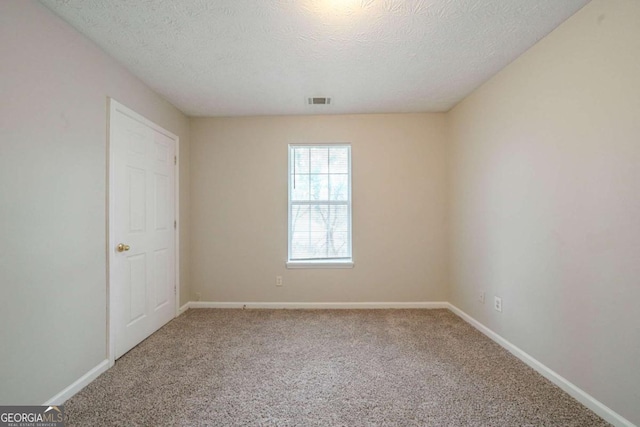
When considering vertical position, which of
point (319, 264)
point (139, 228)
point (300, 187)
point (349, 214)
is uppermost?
point (300, 187)

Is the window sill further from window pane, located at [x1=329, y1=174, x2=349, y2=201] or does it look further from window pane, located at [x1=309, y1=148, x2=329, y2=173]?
window pane, located at [x1=309, y1=148, x2=329, y2=173]

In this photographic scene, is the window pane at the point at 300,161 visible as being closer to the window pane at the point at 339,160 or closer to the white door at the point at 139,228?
the window pane at the point at 339,160

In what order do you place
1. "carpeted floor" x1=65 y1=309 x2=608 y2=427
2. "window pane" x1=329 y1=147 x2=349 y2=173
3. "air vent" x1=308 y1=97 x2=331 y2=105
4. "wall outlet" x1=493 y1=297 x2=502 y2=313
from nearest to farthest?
"carpeted floor" x1=65 y1=309 x2=608 y2=427
"wall outlet" x1=493 y1=297 x2=502 y2=313
"air vent" x1=308 y1=97 x2=331 y2=105
"window pane" x1=329 y1=147 x2=349 y2=173

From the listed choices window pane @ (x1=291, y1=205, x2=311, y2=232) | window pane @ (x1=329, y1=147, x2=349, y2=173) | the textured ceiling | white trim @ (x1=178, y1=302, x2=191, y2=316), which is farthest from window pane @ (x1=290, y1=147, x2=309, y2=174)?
white trim @ (x1=178, y1=302, x2=191, y2=316)

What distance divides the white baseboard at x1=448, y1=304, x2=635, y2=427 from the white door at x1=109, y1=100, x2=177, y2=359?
3239 mm

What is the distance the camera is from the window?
3.39 metres

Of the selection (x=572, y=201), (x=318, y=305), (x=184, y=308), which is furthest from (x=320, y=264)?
(x=572, y=201)

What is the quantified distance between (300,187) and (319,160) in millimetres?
429

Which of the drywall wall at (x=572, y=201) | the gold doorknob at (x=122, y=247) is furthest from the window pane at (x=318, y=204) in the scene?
the gold doorknob at (x=122, y=247)

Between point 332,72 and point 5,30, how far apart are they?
79.0 inches

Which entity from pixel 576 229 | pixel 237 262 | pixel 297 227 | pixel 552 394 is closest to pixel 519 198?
pixel 576 229

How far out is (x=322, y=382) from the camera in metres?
1.84

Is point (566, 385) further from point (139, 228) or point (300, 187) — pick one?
point (139, 228)

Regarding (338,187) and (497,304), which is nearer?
(497,304)
